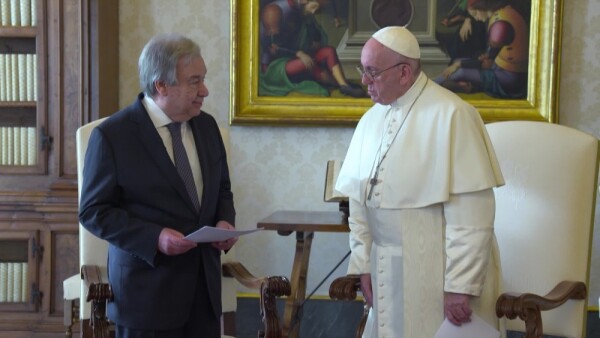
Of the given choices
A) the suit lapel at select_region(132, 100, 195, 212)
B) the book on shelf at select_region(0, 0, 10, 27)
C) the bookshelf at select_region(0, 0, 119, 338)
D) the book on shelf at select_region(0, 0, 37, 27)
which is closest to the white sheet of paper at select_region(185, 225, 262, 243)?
the suit lapel at select_region(132, 100, 195, 212)

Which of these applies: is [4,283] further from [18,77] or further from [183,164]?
[183,164]

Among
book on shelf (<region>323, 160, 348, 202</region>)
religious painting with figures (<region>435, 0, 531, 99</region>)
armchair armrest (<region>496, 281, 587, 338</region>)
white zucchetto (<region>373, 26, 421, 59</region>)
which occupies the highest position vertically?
religious painting with figures (<region>435, 0, 531, 99</region>)

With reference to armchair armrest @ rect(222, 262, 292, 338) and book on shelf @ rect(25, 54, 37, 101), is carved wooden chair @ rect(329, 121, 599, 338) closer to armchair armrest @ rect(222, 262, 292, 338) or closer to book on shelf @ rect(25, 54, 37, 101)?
armchair armrest @ rect(222, 262, 292, 338)

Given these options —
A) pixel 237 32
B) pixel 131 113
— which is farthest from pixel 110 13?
pixel 131 113

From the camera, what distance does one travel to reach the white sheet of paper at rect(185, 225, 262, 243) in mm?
2516

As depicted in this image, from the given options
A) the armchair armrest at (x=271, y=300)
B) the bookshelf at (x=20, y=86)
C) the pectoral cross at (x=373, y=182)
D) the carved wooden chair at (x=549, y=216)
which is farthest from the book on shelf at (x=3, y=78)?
the carved wooden chair at (x=549, y=216)

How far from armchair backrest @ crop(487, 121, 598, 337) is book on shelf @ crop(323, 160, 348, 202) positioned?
0.90 m

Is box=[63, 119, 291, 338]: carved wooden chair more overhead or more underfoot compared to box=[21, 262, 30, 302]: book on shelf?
more overhead

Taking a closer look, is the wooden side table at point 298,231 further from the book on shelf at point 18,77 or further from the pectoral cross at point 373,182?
the book on shelf at point 18,77

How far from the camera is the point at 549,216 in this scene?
3.38m

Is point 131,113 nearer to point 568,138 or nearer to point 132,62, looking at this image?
point 568,138

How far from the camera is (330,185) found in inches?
166

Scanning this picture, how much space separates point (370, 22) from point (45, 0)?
5.92ft

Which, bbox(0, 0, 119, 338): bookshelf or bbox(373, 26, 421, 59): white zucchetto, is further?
bbox(0, 0, 119, 338): bookshelf
